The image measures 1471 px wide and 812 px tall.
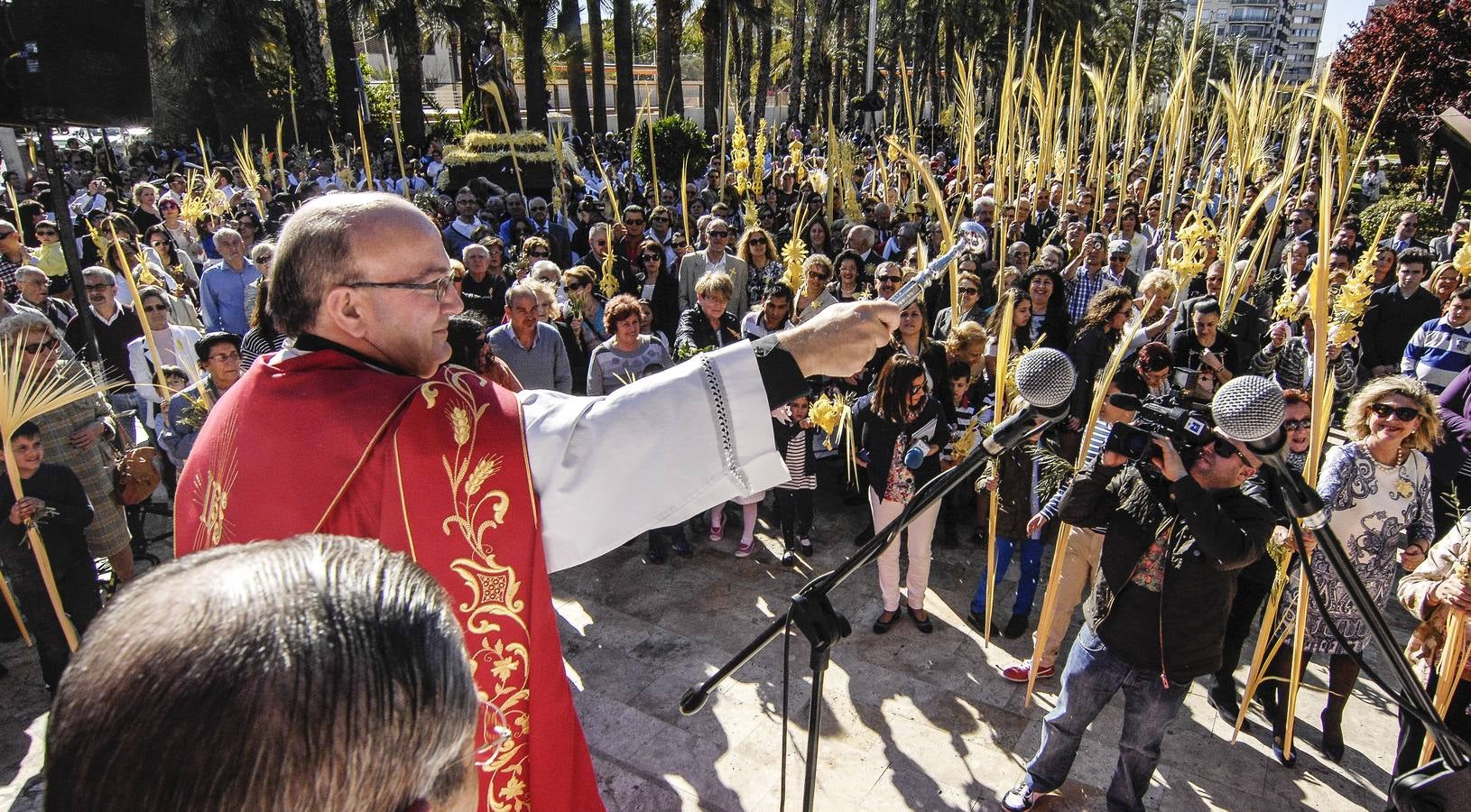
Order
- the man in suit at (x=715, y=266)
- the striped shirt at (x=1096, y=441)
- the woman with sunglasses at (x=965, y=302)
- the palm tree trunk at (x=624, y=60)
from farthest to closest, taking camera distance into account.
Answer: the palm tree trunk at (x=624, y=60)
the man in suit at (x=715, y=266)
the woman with sunglasses at (x=965, y=302)
the striped shirt at (x=1096, y=441)

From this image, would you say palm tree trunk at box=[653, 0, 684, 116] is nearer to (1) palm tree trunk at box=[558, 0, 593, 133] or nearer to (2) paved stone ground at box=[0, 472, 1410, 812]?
(1) palm tree trunk at box=[558, 0, 593, 133]

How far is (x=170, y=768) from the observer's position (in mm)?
615

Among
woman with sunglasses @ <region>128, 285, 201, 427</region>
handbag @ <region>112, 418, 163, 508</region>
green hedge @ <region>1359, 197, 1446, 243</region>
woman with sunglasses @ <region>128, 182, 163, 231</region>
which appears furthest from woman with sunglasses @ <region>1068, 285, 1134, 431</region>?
woman with sunglasses @ <region>128, 182, 163, 231</region>

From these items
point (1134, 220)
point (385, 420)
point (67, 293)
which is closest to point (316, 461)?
point (385, 420)

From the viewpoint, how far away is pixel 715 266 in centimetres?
767

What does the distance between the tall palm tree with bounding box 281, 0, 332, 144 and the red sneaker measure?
75.0ft

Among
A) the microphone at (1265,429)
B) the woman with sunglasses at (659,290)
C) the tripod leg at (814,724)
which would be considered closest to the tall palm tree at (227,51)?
the woman with sunglasses at (659,290)

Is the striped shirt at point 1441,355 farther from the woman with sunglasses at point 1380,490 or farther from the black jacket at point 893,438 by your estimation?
the black jacket at point 893,438

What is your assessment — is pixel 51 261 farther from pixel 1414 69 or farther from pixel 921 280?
pixel 1414 69

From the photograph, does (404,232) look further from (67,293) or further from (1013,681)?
(67,293)

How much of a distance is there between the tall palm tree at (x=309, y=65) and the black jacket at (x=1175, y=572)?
23.5 metres

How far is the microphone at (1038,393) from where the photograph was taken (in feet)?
5.31

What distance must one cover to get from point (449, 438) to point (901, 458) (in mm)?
3457

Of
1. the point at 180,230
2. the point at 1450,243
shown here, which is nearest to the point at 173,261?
the point at 180,230
